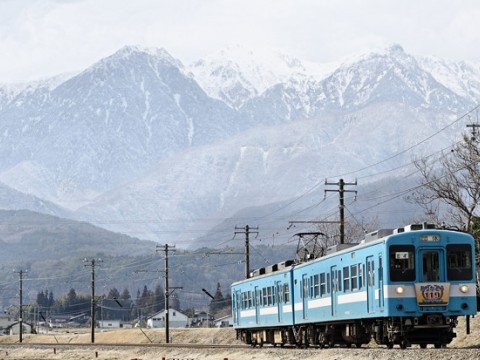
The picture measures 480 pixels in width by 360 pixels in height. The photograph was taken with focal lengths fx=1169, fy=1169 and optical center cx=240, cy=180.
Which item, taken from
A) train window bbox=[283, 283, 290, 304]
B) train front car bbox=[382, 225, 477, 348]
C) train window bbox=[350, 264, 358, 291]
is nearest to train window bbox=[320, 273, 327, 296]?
train window bbox=[350, 264, 358, 291]

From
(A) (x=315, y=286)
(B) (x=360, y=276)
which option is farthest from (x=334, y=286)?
(B) (x=360, y=276)

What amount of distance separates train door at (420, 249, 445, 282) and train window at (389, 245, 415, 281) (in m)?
0.47

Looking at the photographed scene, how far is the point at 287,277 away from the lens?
57969 millimetres

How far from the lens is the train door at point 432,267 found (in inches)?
1602

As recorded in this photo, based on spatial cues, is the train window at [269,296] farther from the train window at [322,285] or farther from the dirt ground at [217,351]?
the train window at [322,285]

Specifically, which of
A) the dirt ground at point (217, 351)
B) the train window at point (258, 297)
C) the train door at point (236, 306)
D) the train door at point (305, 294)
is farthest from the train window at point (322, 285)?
→ the train door at point (236, 306)

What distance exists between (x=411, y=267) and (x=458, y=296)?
197 centimetres

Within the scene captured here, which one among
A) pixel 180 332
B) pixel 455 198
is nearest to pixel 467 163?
pixel 455 198

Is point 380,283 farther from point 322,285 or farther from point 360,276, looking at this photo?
point 322,285

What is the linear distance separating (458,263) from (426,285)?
1.49 meters

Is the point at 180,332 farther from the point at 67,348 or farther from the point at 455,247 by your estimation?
the point at 455,247

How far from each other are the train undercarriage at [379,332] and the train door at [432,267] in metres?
1.29

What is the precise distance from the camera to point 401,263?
40281 millimetres

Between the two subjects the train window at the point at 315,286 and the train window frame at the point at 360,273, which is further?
the train window at the point at 315,286
